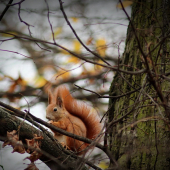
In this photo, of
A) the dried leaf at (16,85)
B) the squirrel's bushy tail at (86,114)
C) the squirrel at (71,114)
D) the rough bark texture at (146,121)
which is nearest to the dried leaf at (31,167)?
the rough bark texture at (146,121)

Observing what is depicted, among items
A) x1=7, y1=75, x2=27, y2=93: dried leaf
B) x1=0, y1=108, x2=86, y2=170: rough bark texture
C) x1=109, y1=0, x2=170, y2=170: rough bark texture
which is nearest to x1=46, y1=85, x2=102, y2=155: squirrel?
x1=109, y1=0, x2=170, y2=170: rough bark texture

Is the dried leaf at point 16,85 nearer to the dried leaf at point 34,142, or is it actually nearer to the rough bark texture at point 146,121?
the rough bark texture at point 146,121

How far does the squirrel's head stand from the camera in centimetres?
244

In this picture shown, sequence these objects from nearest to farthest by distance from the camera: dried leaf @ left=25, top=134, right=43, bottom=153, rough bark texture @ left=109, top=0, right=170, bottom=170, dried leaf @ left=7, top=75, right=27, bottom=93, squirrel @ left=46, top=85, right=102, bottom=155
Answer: rough bark texture @ left=109, top=0, right=170, bottom=170
dried leaf @ left=25, top=134, right=43, bottom=153
squirrel @ left=46, top=85, right=102, bottom=155
dried leaf @ left=7, top=75, right=27, bottom=93

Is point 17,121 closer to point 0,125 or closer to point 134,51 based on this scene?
point 0,125

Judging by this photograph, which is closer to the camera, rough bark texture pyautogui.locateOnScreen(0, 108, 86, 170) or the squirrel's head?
rough bark texture pyautogui.locateOnScreen(0, 108, 86, 170)

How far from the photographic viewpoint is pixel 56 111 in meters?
2.45

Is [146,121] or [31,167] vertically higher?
[146,121]

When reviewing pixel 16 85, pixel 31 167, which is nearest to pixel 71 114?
pixel 31 167

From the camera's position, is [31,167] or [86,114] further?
[86,114]

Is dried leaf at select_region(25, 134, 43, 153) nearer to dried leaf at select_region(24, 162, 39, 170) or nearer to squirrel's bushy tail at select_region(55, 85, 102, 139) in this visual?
dried leaf at select_region(24, 162, 39, 170)

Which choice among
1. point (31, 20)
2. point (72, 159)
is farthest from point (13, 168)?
point (31, 20)

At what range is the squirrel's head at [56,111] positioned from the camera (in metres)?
2.44

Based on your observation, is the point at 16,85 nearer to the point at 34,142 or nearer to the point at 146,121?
the point at 34,142
